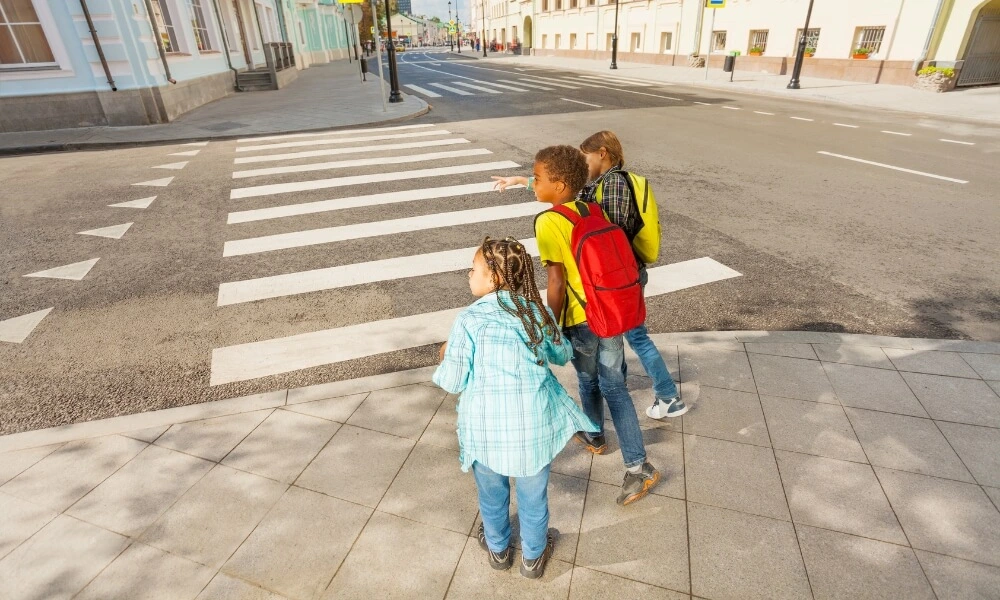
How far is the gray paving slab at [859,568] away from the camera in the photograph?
92.2 inches

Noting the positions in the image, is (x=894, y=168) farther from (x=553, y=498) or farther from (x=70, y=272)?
(x=70, y=272)

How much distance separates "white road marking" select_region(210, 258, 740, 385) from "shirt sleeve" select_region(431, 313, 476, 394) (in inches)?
97.7

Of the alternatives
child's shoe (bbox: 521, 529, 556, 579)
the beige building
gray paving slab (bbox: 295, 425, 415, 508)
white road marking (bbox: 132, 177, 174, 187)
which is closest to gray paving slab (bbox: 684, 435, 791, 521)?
child's shoe (bbox: 521, 529, 556, 579)

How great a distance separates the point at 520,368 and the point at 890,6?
2746 cm

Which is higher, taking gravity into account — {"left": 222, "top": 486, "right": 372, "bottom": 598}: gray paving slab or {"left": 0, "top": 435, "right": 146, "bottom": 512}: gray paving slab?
{"left": 222, "top": 486, "right": 372, "bottom": 598}: gray paving slab

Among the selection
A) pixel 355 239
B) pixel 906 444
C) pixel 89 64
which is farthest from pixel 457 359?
pixel 89 64

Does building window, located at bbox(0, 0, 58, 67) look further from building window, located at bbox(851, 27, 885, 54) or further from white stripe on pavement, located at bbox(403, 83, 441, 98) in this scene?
building window, located at bbox(851, 27, 885, 54)

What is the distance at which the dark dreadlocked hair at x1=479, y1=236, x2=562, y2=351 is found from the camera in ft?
6.53

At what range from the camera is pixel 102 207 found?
808cm

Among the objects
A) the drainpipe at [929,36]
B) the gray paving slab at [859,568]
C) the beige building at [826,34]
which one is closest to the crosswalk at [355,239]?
the gray paving slab at [859,568]

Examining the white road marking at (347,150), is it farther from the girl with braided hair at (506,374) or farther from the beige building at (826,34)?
the beige building at (826,34)

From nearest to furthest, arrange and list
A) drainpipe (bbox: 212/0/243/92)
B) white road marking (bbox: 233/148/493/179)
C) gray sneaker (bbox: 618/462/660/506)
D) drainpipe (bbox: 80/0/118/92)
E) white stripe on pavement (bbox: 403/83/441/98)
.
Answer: gray sneaker (bbox: 618/462/660/506), white road marking (bbox: 233/148/493/179), drainpipe (bbox: 80/0/118/92), drainpipe (bbox: 212/0/243/92), white stripe on pavement (bbox: 403/83/441/98)

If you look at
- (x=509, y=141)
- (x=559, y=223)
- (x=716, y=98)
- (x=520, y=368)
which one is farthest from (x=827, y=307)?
(x=716, y=98)

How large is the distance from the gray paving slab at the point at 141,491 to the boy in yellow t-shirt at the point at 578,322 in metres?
2.48
